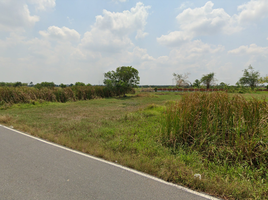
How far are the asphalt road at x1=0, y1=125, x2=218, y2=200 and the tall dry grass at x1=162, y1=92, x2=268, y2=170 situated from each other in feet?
5.99

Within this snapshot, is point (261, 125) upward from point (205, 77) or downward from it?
downward

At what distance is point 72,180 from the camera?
9.46ft

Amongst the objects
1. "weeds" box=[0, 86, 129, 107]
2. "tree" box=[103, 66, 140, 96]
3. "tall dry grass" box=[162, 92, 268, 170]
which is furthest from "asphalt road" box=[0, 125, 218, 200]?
"tree" box=[103, 66, 140, 96]

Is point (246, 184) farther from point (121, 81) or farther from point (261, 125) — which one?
point (121, 81)

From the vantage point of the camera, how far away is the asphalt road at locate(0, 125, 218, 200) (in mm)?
2488

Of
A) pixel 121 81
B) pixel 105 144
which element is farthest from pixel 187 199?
pixel 121 81

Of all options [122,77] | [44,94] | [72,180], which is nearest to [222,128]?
[72,180]

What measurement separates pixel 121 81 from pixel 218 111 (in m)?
21.8

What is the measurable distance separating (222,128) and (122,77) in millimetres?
23174

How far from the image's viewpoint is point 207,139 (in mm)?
4375

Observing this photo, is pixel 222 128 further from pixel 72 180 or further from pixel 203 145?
Result: pixel 72 180

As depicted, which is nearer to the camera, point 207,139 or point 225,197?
point 225,197

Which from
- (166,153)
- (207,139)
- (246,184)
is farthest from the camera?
(207,139)

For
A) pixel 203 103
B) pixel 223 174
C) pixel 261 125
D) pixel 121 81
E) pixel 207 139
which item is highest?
pixel 121 81
